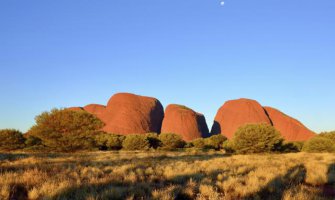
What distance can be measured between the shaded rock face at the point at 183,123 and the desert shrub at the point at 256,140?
59.8 meters

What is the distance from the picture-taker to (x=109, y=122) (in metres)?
A: 99.6

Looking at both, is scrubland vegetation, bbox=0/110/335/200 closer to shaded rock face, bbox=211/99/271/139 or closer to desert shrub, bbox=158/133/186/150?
desert shrub, bbox=158/133/186/150

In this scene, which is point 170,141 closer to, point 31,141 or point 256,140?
point 256,140

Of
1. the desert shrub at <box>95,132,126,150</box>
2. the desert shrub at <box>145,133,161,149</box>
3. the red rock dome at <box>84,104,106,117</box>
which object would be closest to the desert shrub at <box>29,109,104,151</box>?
the desert shrub at <box>95,132,126,150</box>

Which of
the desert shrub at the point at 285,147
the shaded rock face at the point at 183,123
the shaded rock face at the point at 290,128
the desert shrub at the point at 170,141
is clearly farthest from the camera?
the shaded rock face at the point at 183,123

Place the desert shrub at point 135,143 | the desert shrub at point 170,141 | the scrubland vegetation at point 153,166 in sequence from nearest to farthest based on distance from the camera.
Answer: the scrubland vegetation at point 153,166 → the desert shrub at point 135,143 → the desert shrub at point 170,141

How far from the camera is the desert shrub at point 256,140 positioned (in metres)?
40.1

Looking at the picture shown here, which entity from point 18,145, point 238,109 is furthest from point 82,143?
point 238,109

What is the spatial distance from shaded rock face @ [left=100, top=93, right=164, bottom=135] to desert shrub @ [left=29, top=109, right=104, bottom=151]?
5981cm

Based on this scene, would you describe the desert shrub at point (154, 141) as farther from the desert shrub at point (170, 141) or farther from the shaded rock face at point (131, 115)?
the shaded rock face at point (131, 115)

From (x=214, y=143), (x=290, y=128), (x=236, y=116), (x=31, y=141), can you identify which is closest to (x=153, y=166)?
(x=31, y=141)

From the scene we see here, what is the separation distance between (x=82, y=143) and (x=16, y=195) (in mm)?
27587

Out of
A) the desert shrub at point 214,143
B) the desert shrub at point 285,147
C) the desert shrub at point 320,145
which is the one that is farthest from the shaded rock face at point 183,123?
the desert shrub at point 320,145

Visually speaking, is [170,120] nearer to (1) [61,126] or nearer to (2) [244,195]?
(1) [61,126]
